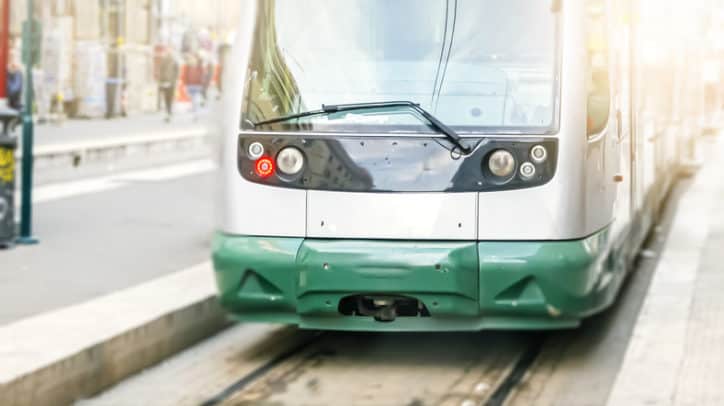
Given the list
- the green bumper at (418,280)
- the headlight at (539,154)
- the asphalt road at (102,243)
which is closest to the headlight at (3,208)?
the asphalt road at (102,243)

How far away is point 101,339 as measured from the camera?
22.2ft

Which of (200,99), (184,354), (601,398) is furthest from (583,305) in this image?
(200,99)

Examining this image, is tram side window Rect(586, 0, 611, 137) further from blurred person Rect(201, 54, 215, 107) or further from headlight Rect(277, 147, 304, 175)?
blurred person Rect(201, 54, 215, 107)

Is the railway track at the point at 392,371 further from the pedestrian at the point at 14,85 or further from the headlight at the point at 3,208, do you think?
the pedestrian at the point at 14,85

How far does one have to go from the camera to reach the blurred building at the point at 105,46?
93.9 feet

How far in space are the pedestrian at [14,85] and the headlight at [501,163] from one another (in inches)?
818

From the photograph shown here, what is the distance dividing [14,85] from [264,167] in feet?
67.7

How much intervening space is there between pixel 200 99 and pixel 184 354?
29.0 m

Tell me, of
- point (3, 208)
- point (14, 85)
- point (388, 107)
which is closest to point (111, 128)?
point (14, 85)

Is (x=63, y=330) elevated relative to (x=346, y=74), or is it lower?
lower

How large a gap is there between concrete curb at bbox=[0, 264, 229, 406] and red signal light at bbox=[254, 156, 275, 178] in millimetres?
973

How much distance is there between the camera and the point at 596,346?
26.4 ft

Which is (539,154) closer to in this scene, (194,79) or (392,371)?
(392,371)

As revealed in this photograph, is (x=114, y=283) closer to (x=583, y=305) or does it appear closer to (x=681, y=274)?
(x=583, y=305)
